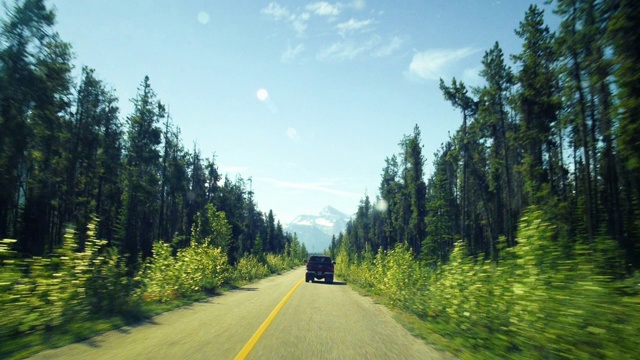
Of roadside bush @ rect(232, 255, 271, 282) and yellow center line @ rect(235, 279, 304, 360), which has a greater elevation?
yellow center line @ rect(235, 279, 304, 360)

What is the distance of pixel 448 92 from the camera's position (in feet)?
135

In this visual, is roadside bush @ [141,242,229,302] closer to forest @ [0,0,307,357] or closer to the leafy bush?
forest @ [0,0,307,357]

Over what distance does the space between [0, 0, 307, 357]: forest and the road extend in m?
1.17

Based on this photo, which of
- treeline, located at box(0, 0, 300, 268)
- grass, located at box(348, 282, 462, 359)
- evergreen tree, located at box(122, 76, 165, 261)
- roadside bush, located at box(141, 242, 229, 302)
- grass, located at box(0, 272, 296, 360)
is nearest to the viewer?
grass, located at box(0, 272, 296, 360)

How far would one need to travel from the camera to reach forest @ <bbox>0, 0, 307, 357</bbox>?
8250 mm

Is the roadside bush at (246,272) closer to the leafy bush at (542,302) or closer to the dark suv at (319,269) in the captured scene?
the dark suv at (319,269)

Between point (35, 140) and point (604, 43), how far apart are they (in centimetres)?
3935

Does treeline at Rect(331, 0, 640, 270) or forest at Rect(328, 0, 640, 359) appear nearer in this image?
forest at Rect(328, 0, 640, 359)

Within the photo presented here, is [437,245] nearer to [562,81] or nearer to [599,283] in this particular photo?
[562,81]

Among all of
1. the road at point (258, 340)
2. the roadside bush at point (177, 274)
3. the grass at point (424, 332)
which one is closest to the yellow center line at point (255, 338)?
the road at point (258, 340)

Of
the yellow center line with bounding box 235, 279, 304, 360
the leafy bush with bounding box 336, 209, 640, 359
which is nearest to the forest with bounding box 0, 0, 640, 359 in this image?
the leafy bush with bounding box 336, 209, 640, 359

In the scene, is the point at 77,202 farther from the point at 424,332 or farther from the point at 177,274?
the point at 424,332

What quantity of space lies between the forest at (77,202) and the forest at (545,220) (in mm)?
8329

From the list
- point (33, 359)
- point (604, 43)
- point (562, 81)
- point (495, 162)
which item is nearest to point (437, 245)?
point (495, 162)
